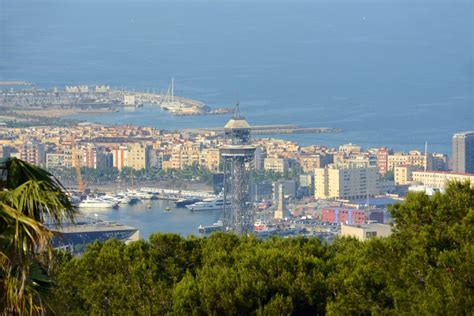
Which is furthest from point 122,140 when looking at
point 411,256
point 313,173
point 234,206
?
point 411,256

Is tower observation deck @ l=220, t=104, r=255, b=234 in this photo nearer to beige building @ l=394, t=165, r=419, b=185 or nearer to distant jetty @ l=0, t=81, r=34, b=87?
beige building @ l=394, t=165, r=419, b=185

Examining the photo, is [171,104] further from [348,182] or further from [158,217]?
[158,217]

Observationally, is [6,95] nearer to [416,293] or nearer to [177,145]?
[177,145]

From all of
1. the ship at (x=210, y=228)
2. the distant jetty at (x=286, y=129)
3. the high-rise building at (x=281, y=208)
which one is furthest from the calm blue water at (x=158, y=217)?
the distant jetty at (x=286, y=129)

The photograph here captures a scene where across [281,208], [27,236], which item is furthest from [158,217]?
[27,236]

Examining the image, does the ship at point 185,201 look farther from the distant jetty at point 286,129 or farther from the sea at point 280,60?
the distant jetty at point 286,129

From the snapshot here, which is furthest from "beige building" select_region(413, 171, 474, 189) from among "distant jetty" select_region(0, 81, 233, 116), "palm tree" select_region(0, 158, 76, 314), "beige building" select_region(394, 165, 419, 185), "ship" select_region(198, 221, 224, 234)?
"palm tree" select_region(0, 158, 76, 314)
